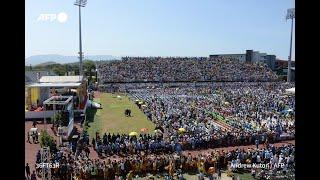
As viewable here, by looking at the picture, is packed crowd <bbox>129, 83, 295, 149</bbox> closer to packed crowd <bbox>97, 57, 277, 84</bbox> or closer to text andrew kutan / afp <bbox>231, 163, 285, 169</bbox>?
text andrew kutan / afp <bbox>231, 163, 285, 169</bbox>

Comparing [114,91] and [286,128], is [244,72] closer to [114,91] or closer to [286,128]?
[114,91]

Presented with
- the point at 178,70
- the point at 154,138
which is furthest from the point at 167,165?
the point at 178,70

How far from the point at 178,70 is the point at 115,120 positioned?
4661 centimetres

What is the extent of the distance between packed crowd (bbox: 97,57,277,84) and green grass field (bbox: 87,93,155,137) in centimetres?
2992

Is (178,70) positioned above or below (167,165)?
above

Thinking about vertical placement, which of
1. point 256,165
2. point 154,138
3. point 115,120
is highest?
point 154,138

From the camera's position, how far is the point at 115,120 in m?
33.0

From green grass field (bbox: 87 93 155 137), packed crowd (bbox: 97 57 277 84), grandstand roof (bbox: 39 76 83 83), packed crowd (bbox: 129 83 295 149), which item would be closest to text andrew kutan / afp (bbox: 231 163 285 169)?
packed crowd (bbox: 129 83 295 149)

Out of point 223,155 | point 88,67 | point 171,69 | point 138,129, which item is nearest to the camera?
point 223,155

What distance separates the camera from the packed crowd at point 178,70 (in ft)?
242

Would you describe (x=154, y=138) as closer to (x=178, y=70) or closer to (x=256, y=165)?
(x=256, y=165)
